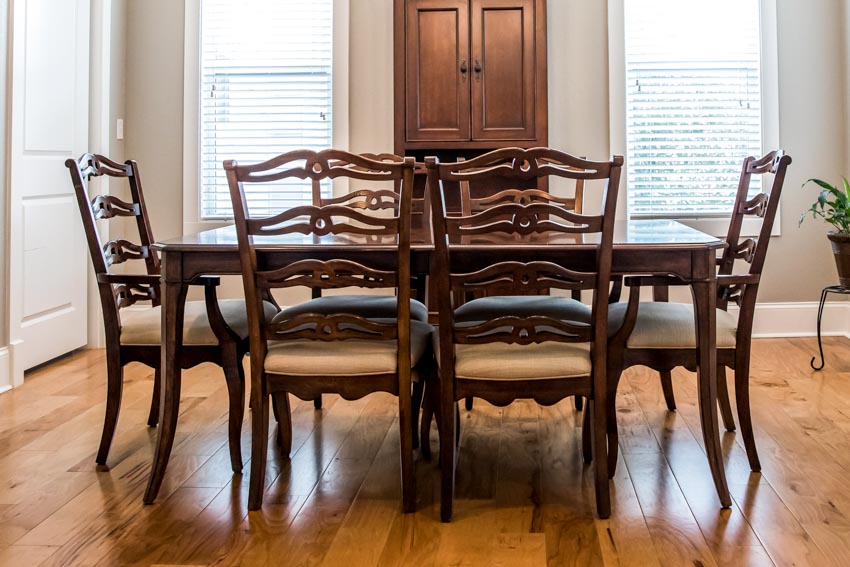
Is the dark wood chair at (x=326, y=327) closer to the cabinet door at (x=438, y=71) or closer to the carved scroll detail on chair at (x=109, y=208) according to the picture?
the carved scroll detail on chair at (x=109, y=208)

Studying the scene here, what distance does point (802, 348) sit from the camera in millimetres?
4664

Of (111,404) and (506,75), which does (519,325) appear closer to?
(111,404)

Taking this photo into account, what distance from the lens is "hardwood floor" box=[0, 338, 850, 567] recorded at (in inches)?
84.0

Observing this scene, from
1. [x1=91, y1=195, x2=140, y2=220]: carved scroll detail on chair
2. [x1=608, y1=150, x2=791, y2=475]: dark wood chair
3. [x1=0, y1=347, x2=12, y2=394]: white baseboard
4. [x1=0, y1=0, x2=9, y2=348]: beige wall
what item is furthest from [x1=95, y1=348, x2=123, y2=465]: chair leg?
[x1=608, y1=150, x2=791, y2=475]: dark wood chair

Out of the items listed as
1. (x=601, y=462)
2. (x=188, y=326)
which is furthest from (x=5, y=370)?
(x=601, y=462)

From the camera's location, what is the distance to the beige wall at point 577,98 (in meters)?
4.93

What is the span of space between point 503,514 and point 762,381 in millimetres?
2004

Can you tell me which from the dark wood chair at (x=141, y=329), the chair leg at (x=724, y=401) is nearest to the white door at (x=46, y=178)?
the dark wood chair at (x=141, y=329)

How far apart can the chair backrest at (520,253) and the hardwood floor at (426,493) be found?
492 millimetres

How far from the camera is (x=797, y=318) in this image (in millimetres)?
5012

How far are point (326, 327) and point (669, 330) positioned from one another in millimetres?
994

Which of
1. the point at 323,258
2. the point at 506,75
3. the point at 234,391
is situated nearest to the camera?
the point at 323,258

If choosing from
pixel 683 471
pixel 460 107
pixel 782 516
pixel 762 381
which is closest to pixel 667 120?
pixel 460 107

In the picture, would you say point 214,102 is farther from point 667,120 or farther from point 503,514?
point 503,514
